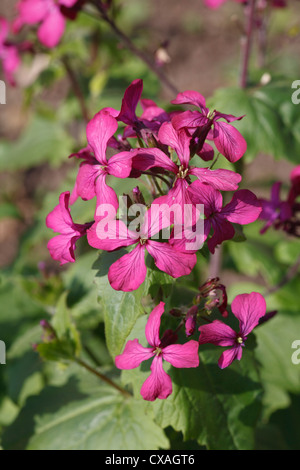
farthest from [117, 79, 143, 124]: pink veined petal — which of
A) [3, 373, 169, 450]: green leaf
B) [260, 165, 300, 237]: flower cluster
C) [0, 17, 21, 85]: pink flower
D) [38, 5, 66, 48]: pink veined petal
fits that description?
[0, 17, 21, 85]: pink flower

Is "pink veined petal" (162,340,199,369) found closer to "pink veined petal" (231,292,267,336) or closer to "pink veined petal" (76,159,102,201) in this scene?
"pink veined petal" (231,292,267,336)

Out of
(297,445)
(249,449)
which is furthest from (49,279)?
(297,445)

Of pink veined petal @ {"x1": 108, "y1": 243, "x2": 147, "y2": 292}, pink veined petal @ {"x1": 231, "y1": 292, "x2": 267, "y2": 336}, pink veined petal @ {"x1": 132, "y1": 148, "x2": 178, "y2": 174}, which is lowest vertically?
pink veined petal @ {"x1": 231, "y1": 292, "x2": 267, "y2": 336}

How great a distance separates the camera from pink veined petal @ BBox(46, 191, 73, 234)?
1.54 m

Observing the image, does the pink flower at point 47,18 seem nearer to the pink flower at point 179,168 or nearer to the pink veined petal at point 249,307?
the pink flower at point 179,168

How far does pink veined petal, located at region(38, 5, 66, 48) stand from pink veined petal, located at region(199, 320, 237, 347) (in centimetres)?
187

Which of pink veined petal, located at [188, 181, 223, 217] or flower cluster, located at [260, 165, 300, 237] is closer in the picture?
pink veined petal, located at [188, 181, 223, 217]

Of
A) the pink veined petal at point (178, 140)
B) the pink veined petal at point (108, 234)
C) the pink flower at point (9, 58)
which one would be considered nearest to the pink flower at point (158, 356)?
the pink veined petal at point (108, 234)

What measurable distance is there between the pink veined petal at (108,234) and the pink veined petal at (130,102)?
36 centimetres

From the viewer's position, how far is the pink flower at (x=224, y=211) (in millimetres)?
1406

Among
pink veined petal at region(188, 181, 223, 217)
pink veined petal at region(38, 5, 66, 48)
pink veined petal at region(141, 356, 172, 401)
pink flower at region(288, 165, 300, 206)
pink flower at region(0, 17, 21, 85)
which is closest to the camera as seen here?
pink veined petal at region(188, 181, 223, 217)

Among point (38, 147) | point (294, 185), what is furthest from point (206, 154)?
point (38, 147)
